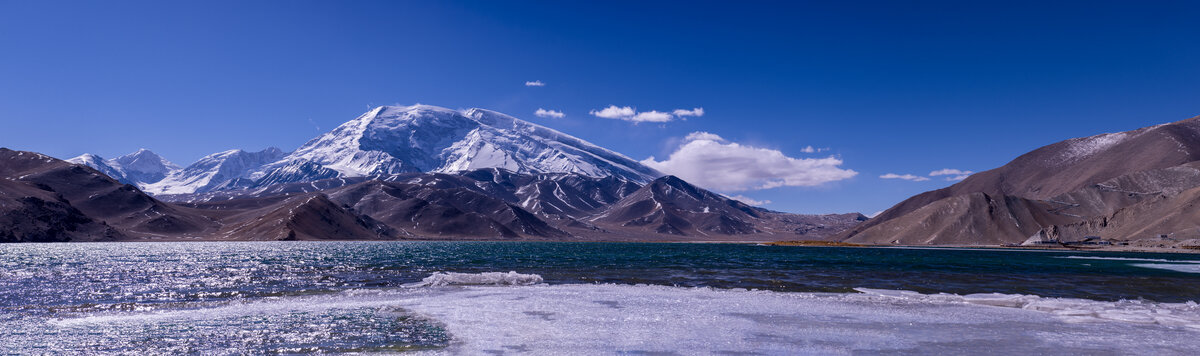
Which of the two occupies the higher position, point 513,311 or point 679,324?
point 679,324

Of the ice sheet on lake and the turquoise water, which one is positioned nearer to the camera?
the ice sheet on lake

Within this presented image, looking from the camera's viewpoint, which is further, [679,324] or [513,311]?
[513,311]

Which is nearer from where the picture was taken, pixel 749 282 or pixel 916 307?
pixel 916 307

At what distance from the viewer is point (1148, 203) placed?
186m

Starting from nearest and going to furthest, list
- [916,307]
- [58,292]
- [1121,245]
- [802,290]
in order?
[916,307]
[58,292]
[802,290]
[1121,245]

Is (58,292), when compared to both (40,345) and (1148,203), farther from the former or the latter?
(1148,203)

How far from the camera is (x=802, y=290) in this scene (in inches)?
1747

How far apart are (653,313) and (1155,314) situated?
84.6 ft

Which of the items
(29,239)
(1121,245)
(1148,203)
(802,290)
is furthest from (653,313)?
(29,239)

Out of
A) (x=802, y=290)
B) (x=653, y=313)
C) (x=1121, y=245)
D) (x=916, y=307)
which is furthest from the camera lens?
(x=1121, y=245)

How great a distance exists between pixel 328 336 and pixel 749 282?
124ft

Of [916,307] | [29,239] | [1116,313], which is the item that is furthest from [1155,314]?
[29,239]

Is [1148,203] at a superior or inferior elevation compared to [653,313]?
superior

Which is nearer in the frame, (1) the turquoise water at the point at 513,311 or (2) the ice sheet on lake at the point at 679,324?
(2) the ice sheet on lake at the point at 679,324
